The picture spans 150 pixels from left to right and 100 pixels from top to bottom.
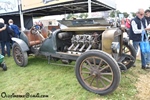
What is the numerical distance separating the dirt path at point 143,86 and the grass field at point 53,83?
76 millimetres

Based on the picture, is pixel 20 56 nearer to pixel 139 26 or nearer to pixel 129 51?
pixel 129 51

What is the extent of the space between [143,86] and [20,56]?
368cm

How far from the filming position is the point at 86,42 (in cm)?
414

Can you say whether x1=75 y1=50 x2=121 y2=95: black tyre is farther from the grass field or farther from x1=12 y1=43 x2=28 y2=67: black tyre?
x1=12 y1=43 x2=28 y2=67: black tyre

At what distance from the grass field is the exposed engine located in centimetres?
75

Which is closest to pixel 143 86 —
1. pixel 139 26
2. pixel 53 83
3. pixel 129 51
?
pixel 129 51

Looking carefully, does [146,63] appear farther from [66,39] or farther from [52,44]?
[52,44]

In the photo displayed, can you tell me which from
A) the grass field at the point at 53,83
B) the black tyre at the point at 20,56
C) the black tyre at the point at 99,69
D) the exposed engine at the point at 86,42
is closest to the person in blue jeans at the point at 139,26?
the grass field at the point at 53,83

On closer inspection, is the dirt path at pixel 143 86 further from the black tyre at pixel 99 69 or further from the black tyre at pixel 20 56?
the black tyre at pixel 20 56

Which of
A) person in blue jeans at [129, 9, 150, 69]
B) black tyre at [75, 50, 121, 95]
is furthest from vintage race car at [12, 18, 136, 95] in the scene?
person in blue jeans at [129, 9, 150, 69]

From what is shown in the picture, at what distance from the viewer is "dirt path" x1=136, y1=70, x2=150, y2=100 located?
3.37 m

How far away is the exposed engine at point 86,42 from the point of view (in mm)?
4024

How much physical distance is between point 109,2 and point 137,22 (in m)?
7.08

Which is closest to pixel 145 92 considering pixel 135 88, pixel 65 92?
pixel 135 88
